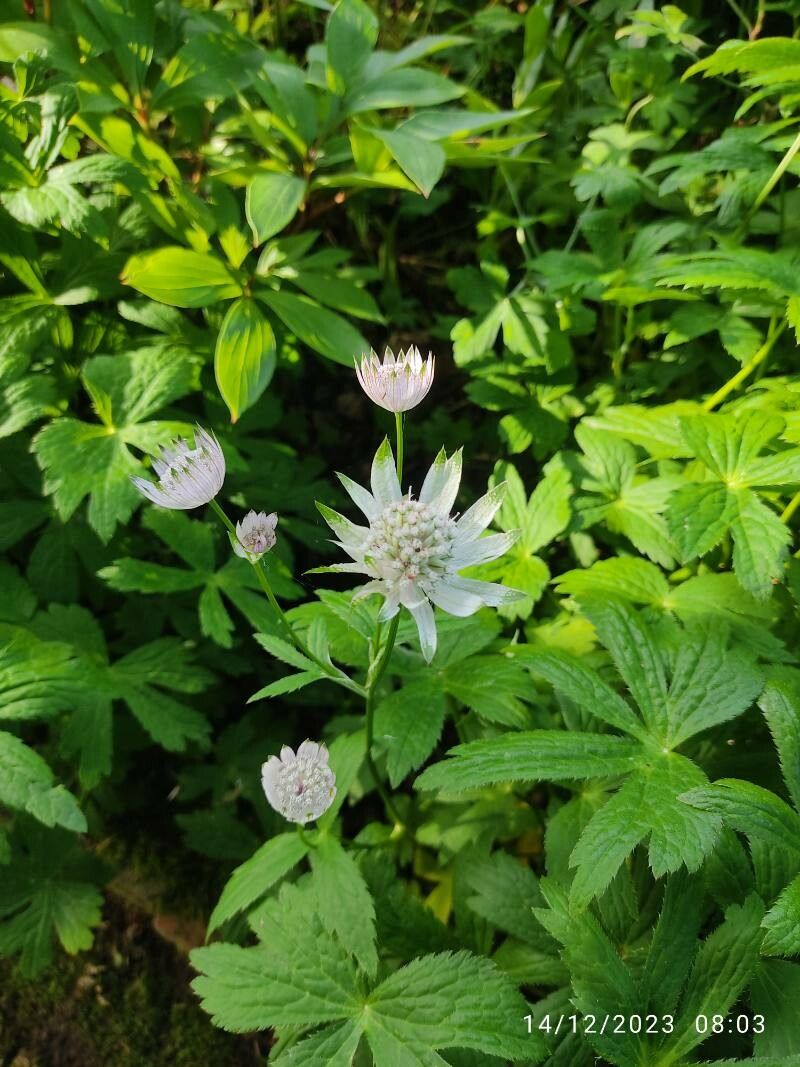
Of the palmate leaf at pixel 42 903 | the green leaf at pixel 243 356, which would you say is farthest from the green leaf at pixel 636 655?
the palmate leaf at pixel 42 903

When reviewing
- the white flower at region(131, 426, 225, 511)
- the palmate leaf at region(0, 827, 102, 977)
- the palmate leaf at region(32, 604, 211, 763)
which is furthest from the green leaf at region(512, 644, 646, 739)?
the palmate leaf at region(0, 827, 102, 977)

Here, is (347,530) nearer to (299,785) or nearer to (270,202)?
(299,785)

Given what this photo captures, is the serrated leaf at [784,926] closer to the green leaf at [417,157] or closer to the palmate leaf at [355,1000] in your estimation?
the palmate leaf at [355,1000]

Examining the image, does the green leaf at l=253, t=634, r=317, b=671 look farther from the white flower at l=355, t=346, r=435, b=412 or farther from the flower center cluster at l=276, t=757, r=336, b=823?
the white flower at l=355, t=346, r=435, b=412

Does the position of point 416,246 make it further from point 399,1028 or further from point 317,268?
point 399,1028

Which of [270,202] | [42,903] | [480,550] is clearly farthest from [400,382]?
[42,903]
